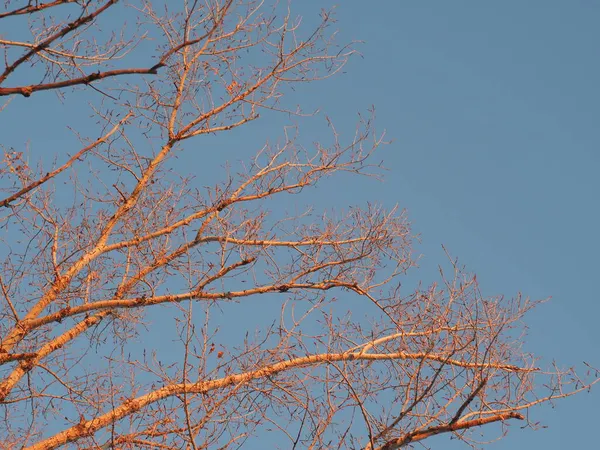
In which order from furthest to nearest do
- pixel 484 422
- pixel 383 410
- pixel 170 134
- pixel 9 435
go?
pixel 170 134, pixel 9 435, pixel 383 410, pixel 484 422

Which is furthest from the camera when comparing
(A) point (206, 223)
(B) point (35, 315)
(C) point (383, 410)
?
(A) point (206, 223)

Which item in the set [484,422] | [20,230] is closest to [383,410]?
[484,422]

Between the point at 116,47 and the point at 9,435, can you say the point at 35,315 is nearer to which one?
the point at 9,435

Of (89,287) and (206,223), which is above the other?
(206,223)

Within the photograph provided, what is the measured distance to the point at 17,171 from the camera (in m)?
7.96

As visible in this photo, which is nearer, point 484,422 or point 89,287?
point 484,422

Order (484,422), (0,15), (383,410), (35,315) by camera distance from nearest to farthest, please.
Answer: (0,15), (484,422), (383,410), (35,315)

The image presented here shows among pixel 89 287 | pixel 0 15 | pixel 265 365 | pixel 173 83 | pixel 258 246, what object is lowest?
pixel 0 15

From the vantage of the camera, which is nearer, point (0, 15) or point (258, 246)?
point (0, 15)

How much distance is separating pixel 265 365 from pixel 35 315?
2.44 metres

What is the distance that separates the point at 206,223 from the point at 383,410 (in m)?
3.81

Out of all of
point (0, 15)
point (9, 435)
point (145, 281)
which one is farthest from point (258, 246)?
point (0, 15)

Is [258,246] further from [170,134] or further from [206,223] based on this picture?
[170,134]

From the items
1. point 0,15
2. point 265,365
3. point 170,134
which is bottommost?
point 0,15
